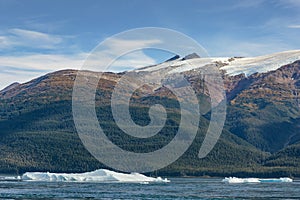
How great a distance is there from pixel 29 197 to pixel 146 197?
60.7 feet

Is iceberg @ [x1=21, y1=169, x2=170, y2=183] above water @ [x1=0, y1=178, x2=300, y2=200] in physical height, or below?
above

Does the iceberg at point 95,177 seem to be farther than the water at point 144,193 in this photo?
Yes

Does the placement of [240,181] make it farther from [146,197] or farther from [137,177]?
[146,197]

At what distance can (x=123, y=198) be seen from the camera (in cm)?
10031

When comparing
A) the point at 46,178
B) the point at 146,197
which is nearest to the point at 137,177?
the point at 46,178

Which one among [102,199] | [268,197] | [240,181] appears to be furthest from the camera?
[240,181]

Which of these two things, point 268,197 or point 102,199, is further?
point 268,197

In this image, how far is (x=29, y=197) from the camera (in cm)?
10119

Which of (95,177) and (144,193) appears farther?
(95,177)

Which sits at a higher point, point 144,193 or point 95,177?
point 95,177

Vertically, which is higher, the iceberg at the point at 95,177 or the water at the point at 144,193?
the iceberg at the point at 95,177

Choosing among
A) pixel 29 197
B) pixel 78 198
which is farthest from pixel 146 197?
pixel 29 197

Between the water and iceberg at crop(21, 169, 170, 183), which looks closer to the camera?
the water

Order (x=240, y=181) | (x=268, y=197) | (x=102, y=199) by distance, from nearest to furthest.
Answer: (x=102, y=199) → (x=268, y=197) → (x=240, y=181)
